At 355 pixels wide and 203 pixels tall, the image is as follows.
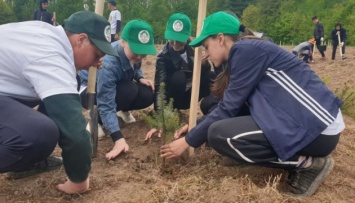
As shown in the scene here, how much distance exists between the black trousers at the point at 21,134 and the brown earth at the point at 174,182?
0.40m

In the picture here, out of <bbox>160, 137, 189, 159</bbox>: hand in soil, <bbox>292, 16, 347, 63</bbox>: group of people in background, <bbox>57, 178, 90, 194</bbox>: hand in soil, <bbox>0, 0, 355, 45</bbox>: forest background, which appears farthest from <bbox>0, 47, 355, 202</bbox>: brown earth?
<bbox>0, 0, 355, 45</bbox>: forest background

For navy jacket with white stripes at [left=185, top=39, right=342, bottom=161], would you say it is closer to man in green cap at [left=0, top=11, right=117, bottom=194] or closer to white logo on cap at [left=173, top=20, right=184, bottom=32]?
man in green cap at [left=0, top=11, right=117, bottom=194]

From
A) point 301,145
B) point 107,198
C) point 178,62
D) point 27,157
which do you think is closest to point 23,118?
point 27,157

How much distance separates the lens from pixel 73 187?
245 centimetres

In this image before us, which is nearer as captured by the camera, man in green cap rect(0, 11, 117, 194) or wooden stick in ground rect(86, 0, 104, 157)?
man in green cap rect(0, 11, 117, 194)

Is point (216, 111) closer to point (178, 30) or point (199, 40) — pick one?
point (199, 40)

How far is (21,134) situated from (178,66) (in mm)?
→ 2116

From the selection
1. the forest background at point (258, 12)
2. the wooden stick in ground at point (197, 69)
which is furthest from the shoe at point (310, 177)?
the forest background at point (258, 12)

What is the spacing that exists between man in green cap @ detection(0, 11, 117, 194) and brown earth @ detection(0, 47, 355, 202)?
0.30 meters

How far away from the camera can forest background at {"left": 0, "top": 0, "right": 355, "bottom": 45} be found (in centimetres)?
4500

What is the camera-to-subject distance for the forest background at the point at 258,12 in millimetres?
45000

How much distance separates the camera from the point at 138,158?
320cm

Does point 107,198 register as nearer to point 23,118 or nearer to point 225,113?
point 23,118

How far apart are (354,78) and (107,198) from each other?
6.99 m
